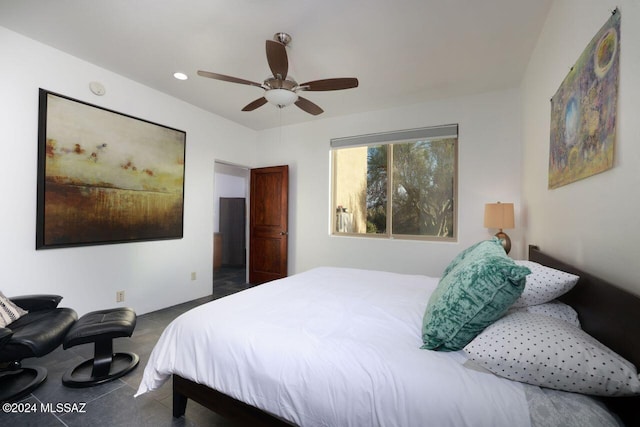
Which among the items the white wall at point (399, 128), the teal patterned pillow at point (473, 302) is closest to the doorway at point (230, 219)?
the white wall at point (399, 128)

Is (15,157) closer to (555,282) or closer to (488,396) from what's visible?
(488,396)

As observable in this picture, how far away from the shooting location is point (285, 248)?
464cm

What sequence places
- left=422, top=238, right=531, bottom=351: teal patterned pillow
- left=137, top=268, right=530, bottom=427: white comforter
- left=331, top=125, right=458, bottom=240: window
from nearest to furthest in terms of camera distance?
left=137, top=268, right=530, bottom=427: white comforter → left=422, top=238, right=531, bottom=351: teal patterned pillow → left=331, top=125, right=458, bottom=240: window

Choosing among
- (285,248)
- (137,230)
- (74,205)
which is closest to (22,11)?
(74,205)

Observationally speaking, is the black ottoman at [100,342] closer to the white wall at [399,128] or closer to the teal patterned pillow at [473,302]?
the teal patterned pillow at [473,302]

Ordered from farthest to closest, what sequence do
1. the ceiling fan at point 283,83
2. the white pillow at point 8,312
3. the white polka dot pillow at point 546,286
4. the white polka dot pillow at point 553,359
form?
1. the ceiling fan at point 283,83
2. the white pillow at point 8,312
3. the white polka dot pillow at point 546,286
4. the white polka dot pillow at point 553,359

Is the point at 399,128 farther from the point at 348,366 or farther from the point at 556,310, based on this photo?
the point at 348,366

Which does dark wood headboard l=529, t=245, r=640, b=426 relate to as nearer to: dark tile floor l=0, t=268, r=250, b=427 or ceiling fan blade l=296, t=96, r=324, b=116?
dark tile floor l=0, t=268, r=250, b=427

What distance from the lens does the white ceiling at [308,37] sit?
6.76 ft

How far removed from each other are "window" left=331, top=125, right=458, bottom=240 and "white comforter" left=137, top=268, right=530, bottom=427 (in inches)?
91.3

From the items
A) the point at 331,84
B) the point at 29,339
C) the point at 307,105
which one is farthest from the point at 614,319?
the point at 29,339

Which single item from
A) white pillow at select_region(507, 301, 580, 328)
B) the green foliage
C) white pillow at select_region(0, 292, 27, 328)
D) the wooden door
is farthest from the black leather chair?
the green foliage

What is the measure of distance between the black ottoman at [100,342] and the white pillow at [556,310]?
2.53m

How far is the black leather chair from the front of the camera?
5.46ft
